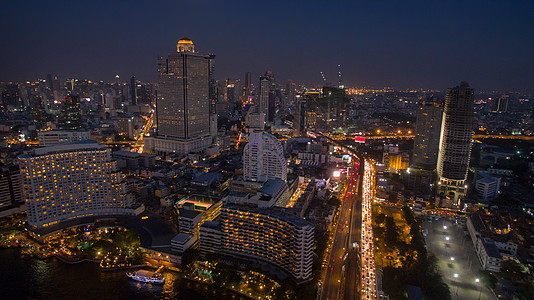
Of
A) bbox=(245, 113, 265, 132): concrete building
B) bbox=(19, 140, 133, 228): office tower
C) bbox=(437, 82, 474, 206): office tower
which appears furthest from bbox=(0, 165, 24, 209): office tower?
bbox=(245, 113, 265, 132): concrete building

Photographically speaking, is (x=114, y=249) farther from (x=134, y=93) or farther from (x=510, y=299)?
(x=134, y=93)

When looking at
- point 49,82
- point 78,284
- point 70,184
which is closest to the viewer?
point 78,284

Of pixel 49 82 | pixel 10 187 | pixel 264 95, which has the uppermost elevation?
pixel 49 82

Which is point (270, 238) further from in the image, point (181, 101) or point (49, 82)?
point (49, 82)

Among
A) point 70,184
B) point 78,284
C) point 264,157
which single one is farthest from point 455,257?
point 70,184

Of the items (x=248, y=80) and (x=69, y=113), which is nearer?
(x=69, y=113)

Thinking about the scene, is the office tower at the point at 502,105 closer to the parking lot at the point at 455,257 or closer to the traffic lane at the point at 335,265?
the parking lot at the point at 455,257

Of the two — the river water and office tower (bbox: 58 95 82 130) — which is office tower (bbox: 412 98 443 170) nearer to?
the river water

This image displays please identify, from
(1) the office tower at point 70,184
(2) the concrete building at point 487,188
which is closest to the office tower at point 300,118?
(2) the concrete building at point 487,188
